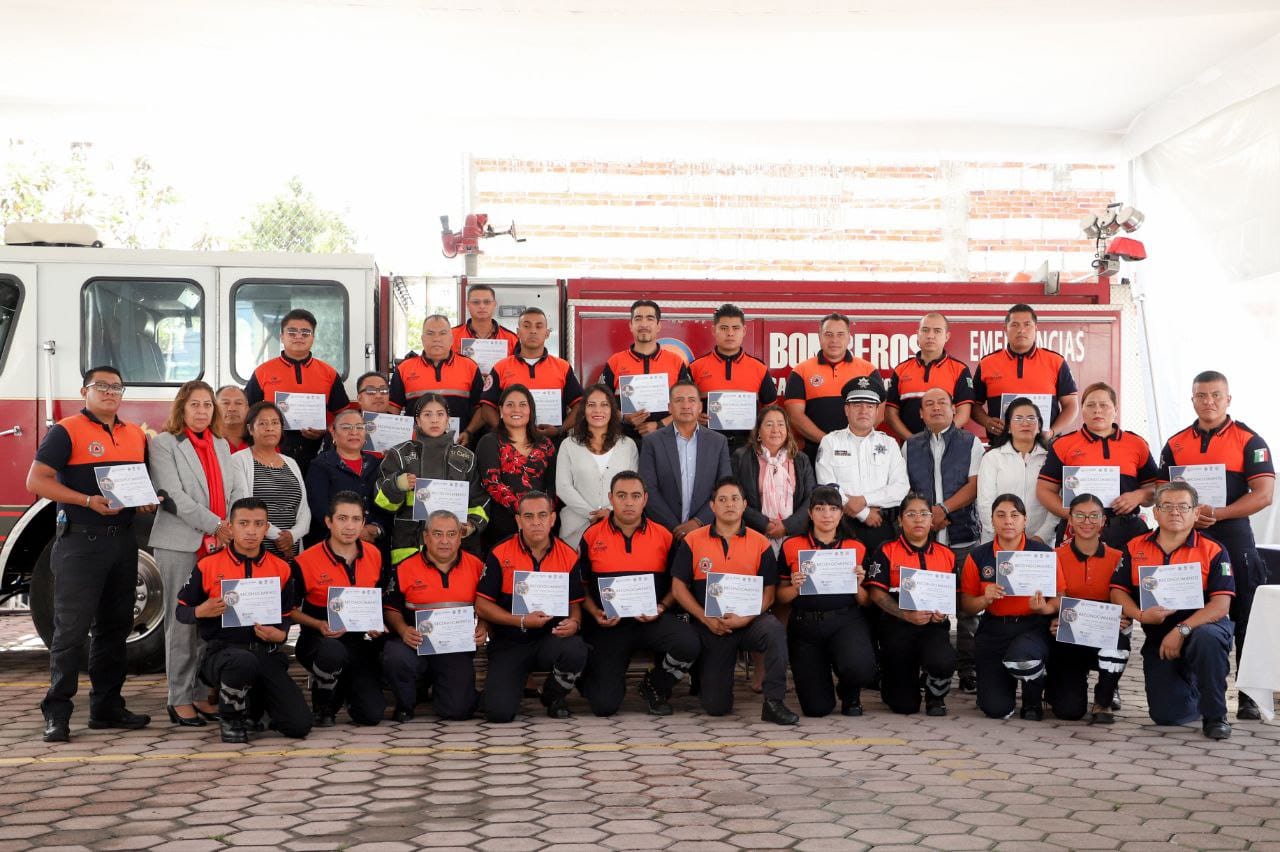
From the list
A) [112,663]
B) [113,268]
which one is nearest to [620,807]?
[112,663]

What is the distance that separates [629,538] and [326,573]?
5.60 ft

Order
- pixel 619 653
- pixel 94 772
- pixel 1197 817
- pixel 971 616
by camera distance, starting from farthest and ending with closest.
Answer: pixel 971 616
pixel 619 653
pixel 94 772
pixel 1197 817

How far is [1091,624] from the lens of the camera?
6977 mm

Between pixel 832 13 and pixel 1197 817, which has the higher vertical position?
pixel 832 13

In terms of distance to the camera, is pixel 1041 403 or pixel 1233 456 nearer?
pixel 1233 456

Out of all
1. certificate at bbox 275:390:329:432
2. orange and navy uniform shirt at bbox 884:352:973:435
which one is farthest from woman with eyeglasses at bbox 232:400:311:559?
orange and navy uniform shirt at bbox 884:352:973:435

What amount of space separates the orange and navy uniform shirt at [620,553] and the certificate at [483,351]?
1.65 meters

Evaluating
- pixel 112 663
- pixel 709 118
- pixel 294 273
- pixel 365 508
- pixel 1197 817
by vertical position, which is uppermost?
pixel 709 118

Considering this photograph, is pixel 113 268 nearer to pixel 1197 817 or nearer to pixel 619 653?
pixel 619 653

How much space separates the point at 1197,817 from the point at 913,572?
7.59 ft

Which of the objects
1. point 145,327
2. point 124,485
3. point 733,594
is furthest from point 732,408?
point 145,327

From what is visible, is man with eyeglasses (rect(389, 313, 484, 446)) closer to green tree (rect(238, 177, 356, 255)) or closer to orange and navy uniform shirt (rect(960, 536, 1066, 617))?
orange and navy uniform shirt (rect(960, 536, 1066, 617))

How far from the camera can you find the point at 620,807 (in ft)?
17.2

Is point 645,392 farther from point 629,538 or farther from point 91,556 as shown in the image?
point 91,556
